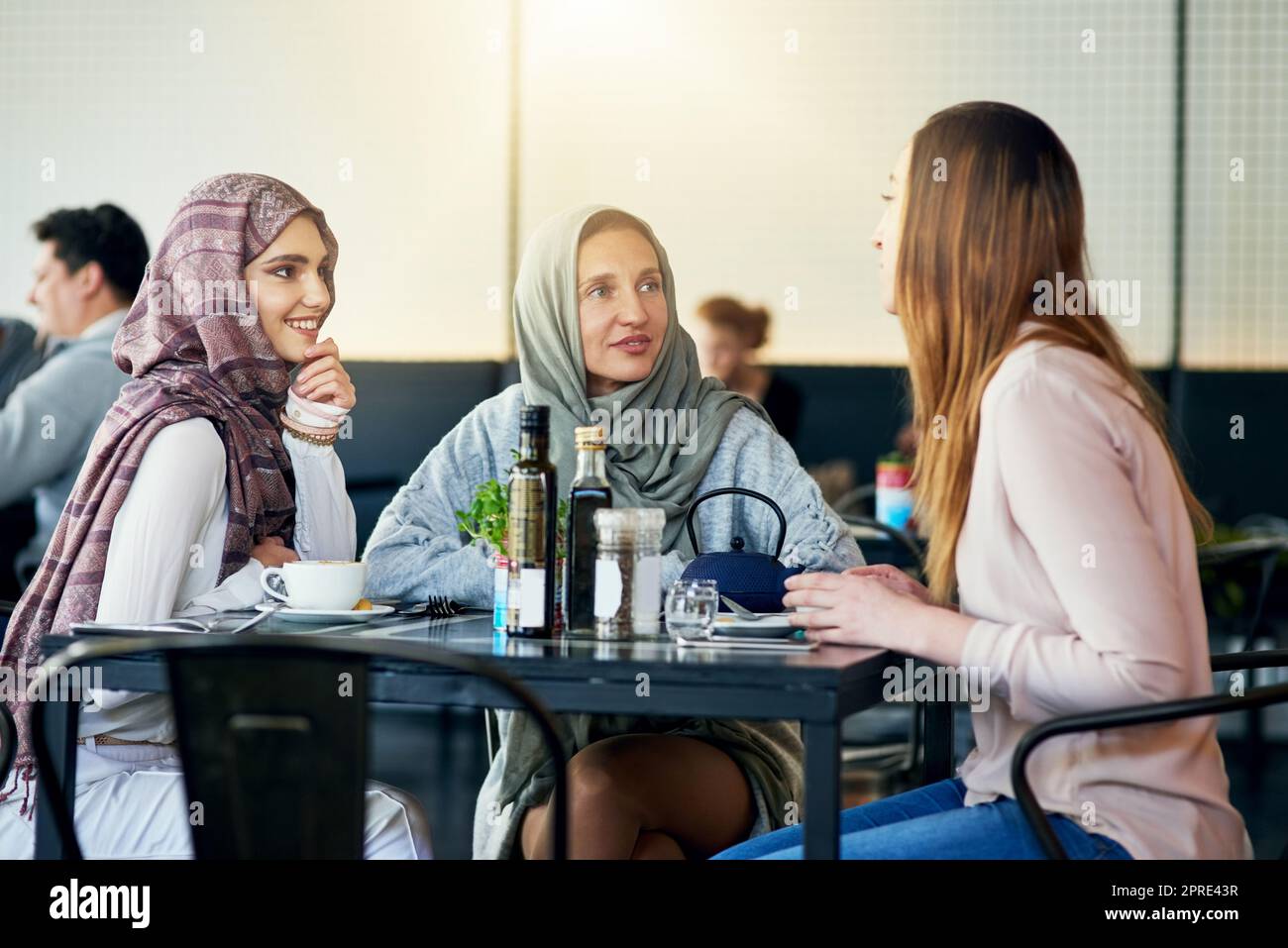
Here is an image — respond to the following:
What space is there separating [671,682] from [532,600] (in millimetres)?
267

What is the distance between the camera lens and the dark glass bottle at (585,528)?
161 centimetres

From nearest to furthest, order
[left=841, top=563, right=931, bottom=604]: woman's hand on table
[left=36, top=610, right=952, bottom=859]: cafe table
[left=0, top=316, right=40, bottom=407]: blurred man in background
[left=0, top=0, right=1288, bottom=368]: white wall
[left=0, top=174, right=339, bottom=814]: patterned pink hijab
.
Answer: [left=36, top=610, right=952, bottom=859]: cafe table < [left=841, top=563, right=931, bottom=604]: woman's hand on table < [left=0, top=174, right=339, bottom=814]: patterned pink hijab < [left=0, top=316, right=40, bottom=407]: blurred man in background < [left=0, top=0, right=1288, bottom=368]: white wall

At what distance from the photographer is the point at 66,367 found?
10.0 ft

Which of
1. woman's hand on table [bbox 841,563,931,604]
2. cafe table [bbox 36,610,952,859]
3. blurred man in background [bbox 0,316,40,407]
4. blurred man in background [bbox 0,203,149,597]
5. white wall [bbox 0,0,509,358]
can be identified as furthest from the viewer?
white wall [bbox 0,0,509,358]

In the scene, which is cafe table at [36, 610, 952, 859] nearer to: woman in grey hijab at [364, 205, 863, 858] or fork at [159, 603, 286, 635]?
fork at [159, 603, 286, 635]

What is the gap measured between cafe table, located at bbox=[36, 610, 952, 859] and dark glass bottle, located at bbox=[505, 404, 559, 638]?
4 centimetres

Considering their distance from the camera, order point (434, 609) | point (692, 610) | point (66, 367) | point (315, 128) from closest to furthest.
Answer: point (692, 610) → point (434, 609) → point (66, 367) → point (315, 128)

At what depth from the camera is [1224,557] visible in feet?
10.4

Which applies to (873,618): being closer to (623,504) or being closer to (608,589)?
(608,589)

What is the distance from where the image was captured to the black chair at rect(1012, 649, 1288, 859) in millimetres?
1323

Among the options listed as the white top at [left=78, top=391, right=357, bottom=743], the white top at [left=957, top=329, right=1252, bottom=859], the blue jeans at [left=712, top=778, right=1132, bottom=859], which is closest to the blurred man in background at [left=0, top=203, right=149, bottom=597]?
the white top at [left=78, top=391, right=357, bottom=743]

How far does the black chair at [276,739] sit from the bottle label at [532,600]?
0.31m

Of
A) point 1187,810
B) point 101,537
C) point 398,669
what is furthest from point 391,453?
point 1187,810
